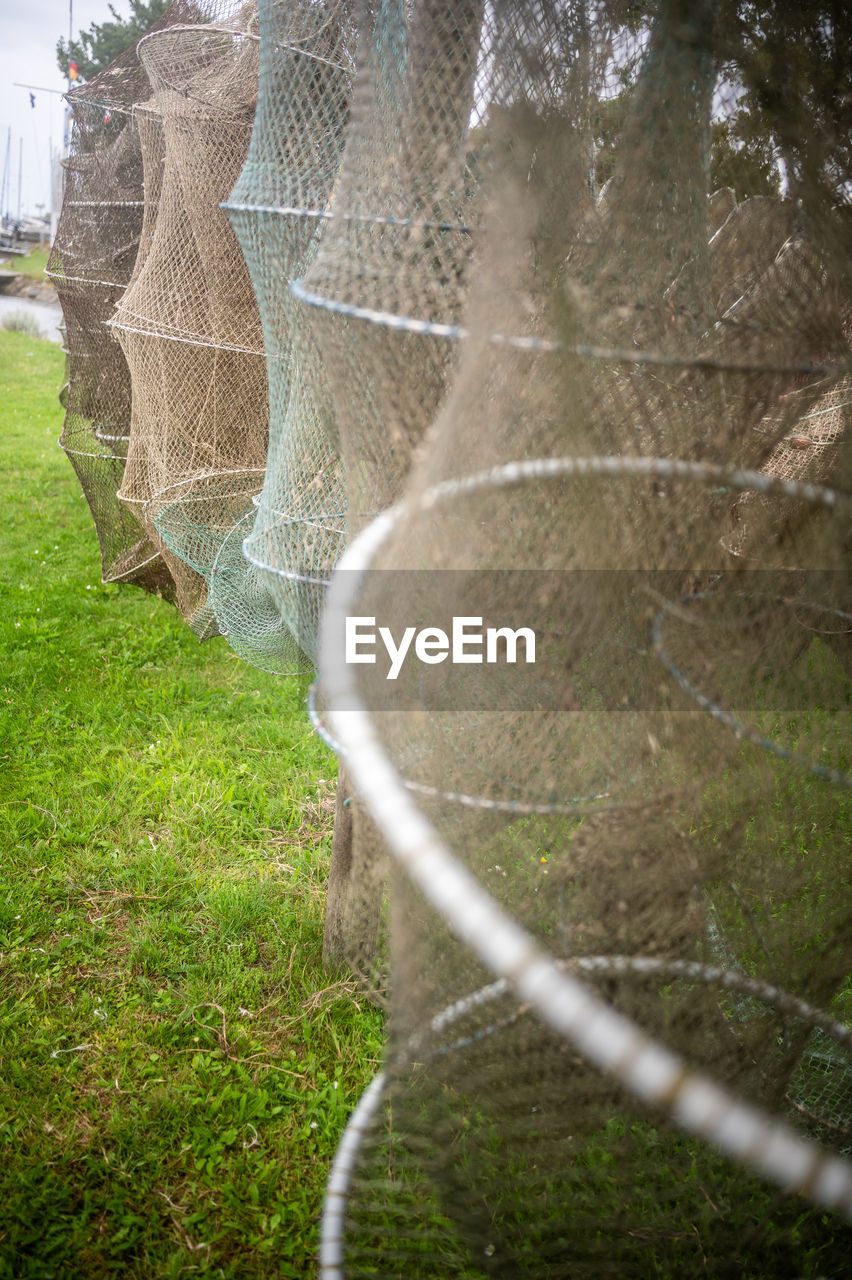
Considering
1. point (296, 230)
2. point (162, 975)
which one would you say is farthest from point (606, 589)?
point (162, 975)

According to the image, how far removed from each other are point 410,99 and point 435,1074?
167 centimetres

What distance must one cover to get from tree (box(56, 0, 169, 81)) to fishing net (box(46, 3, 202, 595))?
22039 mm

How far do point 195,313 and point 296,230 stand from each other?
1.86 meters

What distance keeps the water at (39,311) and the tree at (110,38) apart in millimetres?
6015

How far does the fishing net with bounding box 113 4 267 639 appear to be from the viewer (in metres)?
3.71

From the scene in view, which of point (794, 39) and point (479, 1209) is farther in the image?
point (479, 1209)

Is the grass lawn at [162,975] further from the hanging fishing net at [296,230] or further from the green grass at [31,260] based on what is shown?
the green grass at [31,260]

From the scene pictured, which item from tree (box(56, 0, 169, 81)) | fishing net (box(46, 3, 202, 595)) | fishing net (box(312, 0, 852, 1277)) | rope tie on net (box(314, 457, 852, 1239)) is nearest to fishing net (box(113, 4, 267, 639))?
fishing net (box(46, 3, 202, 595))

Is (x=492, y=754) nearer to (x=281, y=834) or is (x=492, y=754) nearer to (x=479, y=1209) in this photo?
(x=479, y=1209)

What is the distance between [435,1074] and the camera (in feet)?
4.21

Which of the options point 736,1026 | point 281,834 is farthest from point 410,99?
point 281,834

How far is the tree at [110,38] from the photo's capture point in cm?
2439

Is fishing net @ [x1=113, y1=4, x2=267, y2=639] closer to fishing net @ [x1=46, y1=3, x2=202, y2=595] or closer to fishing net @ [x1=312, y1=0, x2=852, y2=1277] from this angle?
fishing net @ [x1=46, y1=3, x2=202, y2=595]

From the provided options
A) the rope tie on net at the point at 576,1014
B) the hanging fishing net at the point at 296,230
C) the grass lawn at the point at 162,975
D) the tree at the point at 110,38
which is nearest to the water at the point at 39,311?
the tree at the point at 110,38
